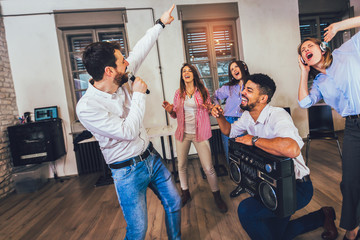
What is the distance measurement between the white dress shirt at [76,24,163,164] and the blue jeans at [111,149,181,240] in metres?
0.09

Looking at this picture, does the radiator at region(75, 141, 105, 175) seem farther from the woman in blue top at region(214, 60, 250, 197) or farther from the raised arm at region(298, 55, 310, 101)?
the raised arm at region(298, 55, 310, 101)

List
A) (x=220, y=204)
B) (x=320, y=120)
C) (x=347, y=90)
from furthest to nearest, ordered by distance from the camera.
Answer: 1. (x=320, y=120)
2. (x=220, y=204)
3. (x=347, y=90)

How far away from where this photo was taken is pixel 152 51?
3367mm

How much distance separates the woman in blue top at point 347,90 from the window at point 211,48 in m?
2.40

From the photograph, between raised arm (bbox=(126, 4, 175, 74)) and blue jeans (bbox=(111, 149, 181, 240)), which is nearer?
blue jeans (bbox=(111, 149, 181, 240))

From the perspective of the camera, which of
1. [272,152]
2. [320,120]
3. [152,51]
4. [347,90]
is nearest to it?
[272,152]

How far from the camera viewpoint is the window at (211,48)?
3609 mm

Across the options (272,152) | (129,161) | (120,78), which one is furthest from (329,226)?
(120,78)

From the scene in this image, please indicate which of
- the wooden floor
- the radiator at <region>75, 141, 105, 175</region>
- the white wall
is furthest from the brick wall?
the radiator at <region>75, 141, 105, 175</region>

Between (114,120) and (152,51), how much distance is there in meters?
2.76

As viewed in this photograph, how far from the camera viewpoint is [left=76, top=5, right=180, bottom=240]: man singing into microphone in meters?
0.94

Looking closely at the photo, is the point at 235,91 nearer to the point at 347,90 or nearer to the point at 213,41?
the point at 347,90

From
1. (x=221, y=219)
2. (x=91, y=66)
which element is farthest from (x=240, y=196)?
(x=91, y=66)

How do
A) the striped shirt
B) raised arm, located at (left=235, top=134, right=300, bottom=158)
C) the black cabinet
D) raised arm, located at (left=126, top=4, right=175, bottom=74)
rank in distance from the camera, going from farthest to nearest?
the black cabinet → the striped shirt → raised arm, located at (left=126, top=4, right=175, bottom=74) → raised arm, located at (left=235, top=134, right=300, bottom=158)
